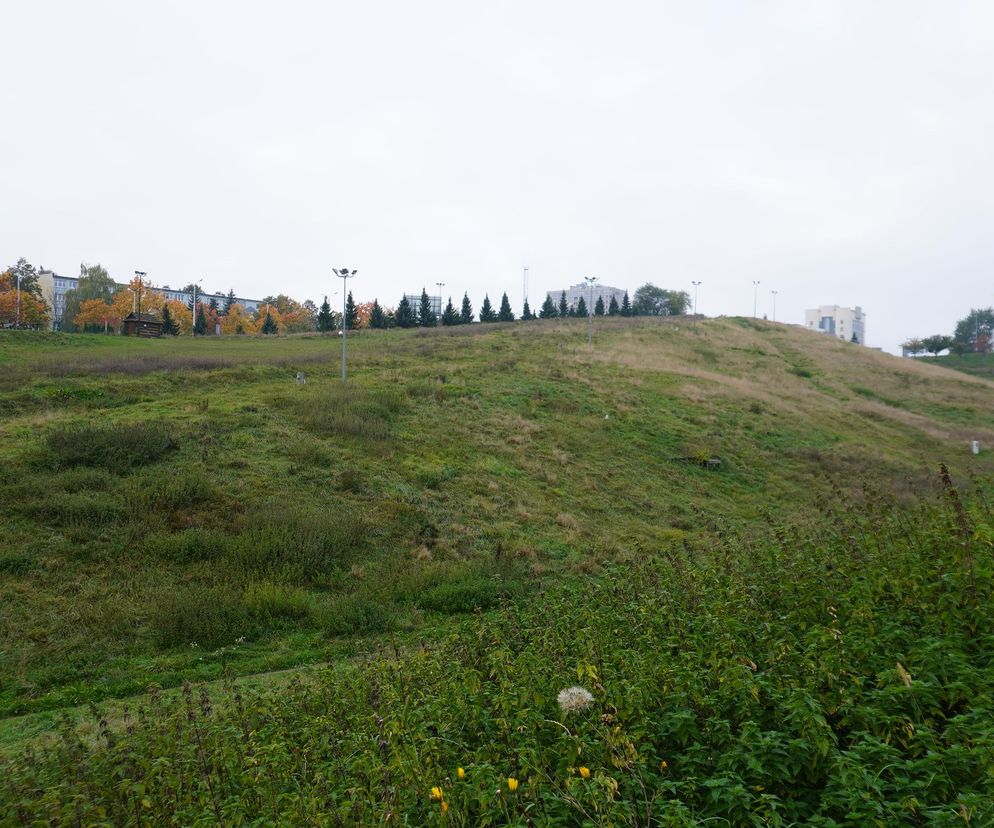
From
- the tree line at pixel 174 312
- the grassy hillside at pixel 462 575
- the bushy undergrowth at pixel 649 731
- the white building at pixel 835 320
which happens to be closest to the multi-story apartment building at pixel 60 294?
the tree line at pixel 174 312

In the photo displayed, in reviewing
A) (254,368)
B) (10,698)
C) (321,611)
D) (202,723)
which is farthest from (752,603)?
(254,368)

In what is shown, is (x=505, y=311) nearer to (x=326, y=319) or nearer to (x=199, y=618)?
(x=326, y=319)

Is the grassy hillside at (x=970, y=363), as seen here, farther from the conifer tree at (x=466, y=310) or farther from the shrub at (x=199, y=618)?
the shrub at (x=199, y=618)

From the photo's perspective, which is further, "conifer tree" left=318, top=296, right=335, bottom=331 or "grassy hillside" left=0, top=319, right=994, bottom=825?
"conifer tree" left=318, top=296, right=335, bottom=331

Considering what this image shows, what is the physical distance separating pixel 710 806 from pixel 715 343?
176 feet

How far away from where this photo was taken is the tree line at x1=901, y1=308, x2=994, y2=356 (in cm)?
8875

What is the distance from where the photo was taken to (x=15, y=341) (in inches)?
1248

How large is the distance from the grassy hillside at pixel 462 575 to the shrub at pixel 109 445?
2.9 inches

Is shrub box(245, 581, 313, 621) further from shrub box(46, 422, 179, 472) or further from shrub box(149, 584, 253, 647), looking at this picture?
shrub box(46, 422, 179, 472)

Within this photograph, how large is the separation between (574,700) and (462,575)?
7.01 m

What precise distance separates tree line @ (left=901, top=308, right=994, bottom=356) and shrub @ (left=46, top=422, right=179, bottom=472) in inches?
4043

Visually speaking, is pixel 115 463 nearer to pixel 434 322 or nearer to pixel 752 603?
pixel 752 603

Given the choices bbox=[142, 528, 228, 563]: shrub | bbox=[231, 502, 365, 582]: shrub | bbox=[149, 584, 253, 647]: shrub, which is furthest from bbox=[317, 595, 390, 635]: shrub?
bbox=[142, 528, 228, 563]: shrub

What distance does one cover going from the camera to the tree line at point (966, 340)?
291 feet
